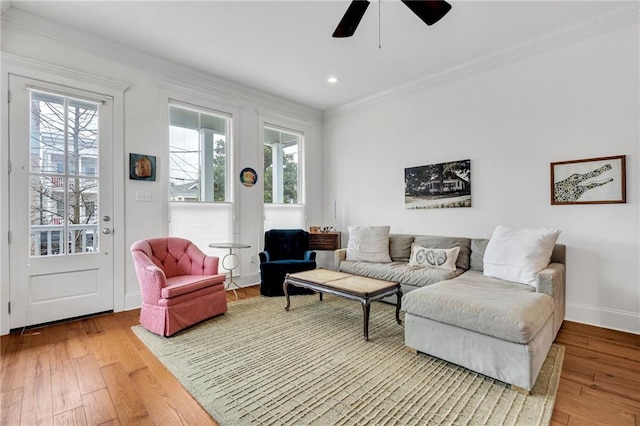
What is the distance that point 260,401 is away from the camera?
179 centimetres

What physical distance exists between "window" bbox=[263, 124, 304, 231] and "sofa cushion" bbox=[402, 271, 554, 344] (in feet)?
10.2

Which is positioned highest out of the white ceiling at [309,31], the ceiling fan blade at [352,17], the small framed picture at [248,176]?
the white ceiling at [309,31]

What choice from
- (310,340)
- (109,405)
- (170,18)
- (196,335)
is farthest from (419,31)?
(109,405)

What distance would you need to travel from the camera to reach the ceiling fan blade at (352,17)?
203 centimetres

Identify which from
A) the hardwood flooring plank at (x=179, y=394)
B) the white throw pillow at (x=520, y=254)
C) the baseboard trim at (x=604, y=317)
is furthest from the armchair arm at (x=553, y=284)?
the hardwood flooring plank at (x=179, y=394)

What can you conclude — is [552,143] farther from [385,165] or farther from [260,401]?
[260,401]

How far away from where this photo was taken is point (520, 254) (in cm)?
281

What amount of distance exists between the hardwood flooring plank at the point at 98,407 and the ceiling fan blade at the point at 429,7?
3064mm

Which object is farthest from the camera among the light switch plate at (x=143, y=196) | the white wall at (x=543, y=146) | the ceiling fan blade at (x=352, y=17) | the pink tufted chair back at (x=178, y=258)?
the light switch plate at (x=143, y=196)

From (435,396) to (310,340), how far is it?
1119mm

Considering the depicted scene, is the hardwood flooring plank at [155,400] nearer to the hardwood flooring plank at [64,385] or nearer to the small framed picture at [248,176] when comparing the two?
the hardwood flooring plank at [64,385]

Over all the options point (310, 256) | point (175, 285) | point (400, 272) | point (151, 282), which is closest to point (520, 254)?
point (400, 272)

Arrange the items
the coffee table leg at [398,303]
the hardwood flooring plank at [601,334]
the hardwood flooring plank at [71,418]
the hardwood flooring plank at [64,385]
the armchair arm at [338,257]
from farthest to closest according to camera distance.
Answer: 1. the armchair arm at [338,257]
2. the coffee table leg at [398,303]
3. the hardwood flooring plank at [601,334]
4. the hardwood flooring plank at [64,385]
5. the hardwood flooring plank at [71,418]

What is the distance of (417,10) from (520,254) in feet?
7.48
